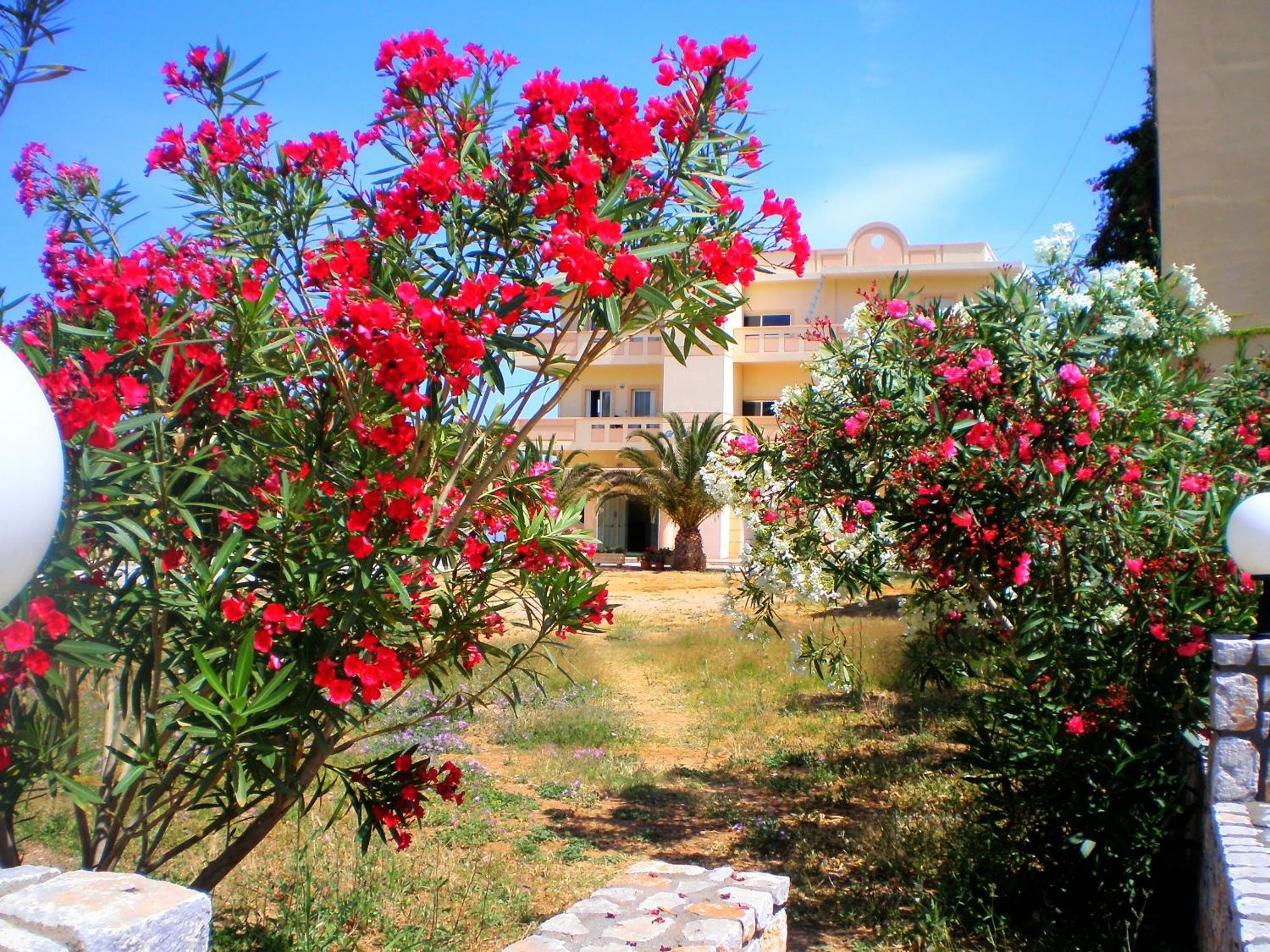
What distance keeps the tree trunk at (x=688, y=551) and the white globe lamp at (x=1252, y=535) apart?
22841 mm

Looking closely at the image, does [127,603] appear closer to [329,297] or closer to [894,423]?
[329,297]

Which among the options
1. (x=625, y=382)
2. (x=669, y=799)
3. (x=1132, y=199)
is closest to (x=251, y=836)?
(x=669, y=799)

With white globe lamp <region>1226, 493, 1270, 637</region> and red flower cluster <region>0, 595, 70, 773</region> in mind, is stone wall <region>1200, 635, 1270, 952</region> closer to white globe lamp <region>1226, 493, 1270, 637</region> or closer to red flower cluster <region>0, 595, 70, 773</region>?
white globe lamp <region>1226, 493, 1270, 637</region>

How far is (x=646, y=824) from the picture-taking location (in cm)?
699

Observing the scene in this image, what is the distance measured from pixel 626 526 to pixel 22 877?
103 ft

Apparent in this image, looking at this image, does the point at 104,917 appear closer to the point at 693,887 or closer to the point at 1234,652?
the point at 693,887

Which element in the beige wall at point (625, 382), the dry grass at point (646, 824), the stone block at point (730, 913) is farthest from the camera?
the beige wall at point (625, 382)

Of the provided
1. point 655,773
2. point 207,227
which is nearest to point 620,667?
point 655,773

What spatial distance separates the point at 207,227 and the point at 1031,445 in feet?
11.9

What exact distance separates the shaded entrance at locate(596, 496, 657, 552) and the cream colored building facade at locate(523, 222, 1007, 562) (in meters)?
0.03

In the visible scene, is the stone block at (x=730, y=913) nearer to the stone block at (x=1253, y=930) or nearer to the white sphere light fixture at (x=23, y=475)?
the stone block at (x=1253, y=930)

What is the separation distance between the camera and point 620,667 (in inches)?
543

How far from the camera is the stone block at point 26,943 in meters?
1.47

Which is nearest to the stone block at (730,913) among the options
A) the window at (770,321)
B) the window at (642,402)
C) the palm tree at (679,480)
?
the palm tree at (679,480)
